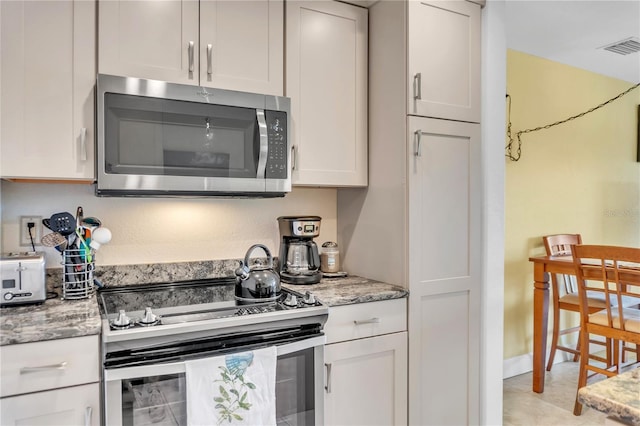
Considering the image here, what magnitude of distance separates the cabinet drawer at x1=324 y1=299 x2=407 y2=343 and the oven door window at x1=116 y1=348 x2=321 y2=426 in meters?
0.19

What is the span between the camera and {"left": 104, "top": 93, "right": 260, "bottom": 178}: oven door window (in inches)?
64.0

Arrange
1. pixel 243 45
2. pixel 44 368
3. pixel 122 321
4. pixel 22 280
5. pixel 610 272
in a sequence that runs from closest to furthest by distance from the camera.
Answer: pixel 44 368 < pixel 122 321 < pixel 22 280 < pixel 243 45 < pixel 610 272

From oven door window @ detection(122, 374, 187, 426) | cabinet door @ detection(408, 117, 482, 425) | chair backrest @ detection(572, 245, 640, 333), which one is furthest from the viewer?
chair backrest @ detection(572, 245, 640, 333)

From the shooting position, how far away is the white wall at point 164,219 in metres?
1.79

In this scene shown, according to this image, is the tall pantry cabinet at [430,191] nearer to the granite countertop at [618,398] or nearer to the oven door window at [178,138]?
the oven door window at [178,138]

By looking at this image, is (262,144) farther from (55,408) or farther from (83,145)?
(55,408)

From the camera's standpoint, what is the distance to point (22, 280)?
61.0 inches

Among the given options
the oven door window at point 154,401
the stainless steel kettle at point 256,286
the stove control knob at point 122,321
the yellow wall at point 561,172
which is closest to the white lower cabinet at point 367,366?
the stainless steel kettle at point 256,286

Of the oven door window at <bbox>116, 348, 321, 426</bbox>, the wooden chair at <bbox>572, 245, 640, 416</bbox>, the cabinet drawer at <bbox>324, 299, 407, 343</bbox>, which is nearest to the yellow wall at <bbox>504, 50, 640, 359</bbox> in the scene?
the wooden chair at <bbox>572, 245, 640, 416</bbox>

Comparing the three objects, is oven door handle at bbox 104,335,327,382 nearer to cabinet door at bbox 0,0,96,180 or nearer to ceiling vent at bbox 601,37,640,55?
cabinet door at bbox 0,0,96,180

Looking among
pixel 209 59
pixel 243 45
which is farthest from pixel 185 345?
pixel 243 45

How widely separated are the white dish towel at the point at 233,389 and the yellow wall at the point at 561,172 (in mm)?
2429

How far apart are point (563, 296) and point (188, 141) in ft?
9.60

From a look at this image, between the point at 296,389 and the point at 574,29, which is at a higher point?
the point at 574,29
